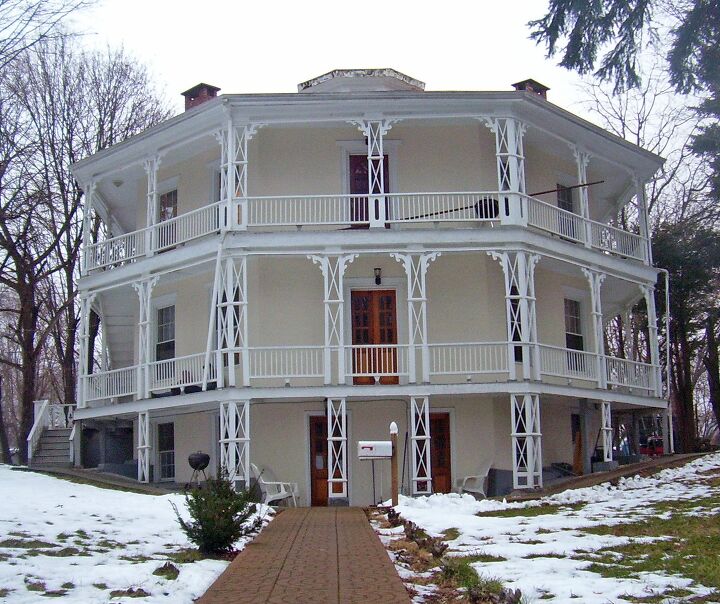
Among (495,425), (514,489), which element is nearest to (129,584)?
(514,489)

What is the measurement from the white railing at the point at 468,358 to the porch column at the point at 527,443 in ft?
3.07

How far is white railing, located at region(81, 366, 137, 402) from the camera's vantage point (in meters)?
24.4

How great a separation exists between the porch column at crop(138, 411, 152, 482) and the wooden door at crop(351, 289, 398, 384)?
497cm

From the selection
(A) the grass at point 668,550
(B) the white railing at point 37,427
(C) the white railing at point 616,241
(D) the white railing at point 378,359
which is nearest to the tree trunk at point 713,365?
(C) the white railing at point 616,241

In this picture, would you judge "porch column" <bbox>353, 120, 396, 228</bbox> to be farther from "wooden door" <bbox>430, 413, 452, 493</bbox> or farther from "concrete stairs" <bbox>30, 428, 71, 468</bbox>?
"concrete stairs" <bbox>30, 428, 71, 468</bbox>

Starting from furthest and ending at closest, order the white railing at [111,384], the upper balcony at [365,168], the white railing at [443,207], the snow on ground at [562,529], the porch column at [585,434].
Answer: the porch column at [585,434] → the white railing at [111,384] → the white railing at [443,207] → the upper balcony at [365,168] → the snow on ground at [562,529]

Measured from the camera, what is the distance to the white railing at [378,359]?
2175 cm

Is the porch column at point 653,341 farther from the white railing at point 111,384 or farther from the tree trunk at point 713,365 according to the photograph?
the white railing at point 111,384

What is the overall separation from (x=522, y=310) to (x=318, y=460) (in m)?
5.69

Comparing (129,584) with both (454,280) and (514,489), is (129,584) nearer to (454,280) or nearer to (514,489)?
(514,489)


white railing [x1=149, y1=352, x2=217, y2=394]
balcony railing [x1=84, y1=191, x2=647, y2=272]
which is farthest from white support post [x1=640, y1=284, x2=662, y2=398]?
white railing [x1=149, y1=352, x2=217, y2=394]

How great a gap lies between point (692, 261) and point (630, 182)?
467 centimetres

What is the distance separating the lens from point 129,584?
352 inches

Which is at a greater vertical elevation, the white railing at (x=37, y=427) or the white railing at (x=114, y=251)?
the white railing at (x=114, y=251)
